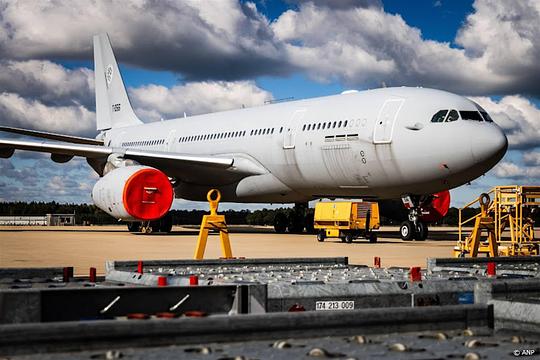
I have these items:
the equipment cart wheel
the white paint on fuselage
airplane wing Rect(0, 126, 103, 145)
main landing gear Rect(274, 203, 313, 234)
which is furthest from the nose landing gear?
airplane wing Rect(0, 126, 103, 145)

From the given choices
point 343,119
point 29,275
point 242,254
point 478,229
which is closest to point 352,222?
point 343,119

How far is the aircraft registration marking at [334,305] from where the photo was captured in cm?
453

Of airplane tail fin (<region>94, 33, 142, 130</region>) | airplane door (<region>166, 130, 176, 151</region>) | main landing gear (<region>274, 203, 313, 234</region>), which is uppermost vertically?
airplane tail fin (<region>94, 33, 142, 130</region>)

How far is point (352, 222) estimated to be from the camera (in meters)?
21.2

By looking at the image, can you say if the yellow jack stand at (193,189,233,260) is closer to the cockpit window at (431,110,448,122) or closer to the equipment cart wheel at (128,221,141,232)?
the cockpit window at (431,110,448,122)

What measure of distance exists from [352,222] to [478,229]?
10.5 m

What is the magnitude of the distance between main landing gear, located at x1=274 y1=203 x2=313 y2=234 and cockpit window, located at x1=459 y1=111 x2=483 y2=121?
9294 millimetres

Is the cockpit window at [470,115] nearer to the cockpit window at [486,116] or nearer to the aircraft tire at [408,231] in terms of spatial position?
the cockpit window at [486,116]

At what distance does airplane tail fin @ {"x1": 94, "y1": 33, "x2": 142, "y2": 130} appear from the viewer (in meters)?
34.8

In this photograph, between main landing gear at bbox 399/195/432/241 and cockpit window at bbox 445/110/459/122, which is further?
main landing gear at bbox 399/195/432/241

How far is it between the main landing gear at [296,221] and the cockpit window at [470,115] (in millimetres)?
9294

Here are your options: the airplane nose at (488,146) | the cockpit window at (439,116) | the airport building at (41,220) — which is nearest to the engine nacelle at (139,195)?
the cockpit window at (439,116)

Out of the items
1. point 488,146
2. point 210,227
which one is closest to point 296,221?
point 488,146

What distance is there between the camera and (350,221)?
21.1 m
